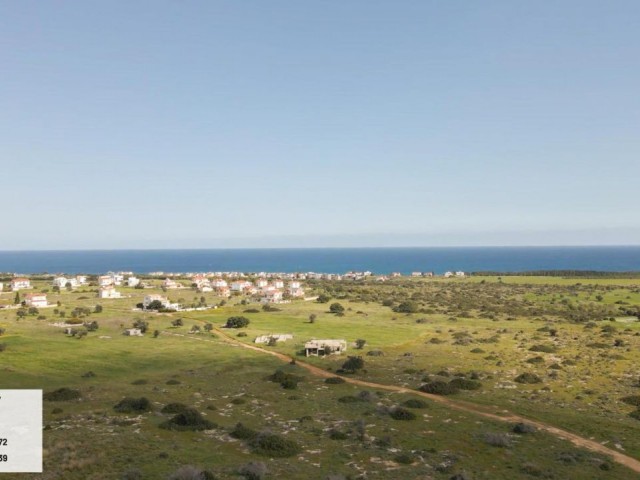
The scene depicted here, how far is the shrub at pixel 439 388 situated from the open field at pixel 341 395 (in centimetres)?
218

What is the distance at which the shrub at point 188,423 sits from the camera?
3591cm

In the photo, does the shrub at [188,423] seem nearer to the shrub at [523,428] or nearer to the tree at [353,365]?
the shrub at [523,428]

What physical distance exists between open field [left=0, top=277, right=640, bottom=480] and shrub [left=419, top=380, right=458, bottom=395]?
7.16 feet

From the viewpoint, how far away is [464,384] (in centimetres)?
5072

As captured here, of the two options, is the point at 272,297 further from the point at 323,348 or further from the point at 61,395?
the point at 61,395

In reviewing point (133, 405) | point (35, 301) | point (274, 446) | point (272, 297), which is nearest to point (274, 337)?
point (133, 405)

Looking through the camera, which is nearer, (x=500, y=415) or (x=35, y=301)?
(x=500, y=415)

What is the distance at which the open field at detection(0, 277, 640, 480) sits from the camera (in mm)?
30141

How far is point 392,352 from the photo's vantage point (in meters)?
70.3

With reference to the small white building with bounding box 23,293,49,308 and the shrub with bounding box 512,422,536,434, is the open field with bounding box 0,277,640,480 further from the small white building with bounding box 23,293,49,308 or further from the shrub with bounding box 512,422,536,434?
the small white building with bounding box 23,293,49,308

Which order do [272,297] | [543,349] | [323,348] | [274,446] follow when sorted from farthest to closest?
[272,297] → [543,349] → [323,348] → [274,446]

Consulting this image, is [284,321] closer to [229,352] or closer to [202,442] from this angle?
[229,352]
